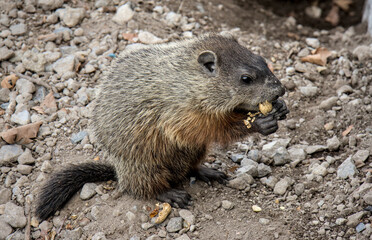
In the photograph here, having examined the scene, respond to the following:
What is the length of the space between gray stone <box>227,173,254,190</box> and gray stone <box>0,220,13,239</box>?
7.53ft

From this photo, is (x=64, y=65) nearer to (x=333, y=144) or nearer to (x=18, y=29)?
(x=18, y=29)

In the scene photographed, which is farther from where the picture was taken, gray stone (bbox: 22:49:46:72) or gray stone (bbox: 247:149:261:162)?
gray stone (bbox: 22:49:46:72)

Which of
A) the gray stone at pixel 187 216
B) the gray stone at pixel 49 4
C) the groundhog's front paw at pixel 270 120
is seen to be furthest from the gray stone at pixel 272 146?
the gray stone at pixel 49 4

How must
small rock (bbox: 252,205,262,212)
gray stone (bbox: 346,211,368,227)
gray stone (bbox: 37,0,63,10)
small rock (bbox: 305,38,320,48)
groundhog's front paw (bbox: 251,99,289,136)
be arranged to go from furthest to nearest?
1. small rock (bbox: 305,38,320,48)
2. gray stone (bbox: 37,0,63,10)
3. small rock (bbox: 252,205,262,212)
4. groundhog's front paw (bbox: 251,99,289,136)
5. gray stone (bbox: 346,211,368,227)

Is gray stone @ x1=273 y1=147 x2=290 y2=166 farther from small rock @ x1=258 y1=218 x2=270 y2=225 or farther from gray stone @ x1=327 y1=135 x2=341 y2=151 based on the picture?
small rock @ x1=258 y1=218 x2=270 y2=225

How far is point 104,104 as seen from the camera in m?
4.87

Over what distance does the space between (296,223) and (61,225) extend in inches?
90.9

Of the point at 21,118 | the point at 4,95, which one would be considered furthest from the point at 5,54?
the point at 21,118

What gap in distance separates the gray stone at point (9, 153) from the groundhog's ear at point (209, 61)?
242 centimetres

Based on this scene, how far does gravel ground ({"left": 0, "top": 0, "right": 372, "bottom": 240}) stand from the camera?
4547 mm

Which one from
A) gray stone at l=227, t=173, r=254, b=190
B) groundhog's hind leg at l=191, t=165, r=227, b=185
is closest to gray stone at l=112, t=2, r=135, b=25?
groundhog's hind leg at l=191, t=165, r=227, b=185

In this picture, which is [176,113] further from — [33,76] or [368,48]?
[368,48]

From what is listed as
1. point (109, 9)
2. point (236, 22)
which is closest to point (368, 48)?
point (236, 22)

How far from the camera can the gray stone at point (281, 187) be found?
16.1 feet
